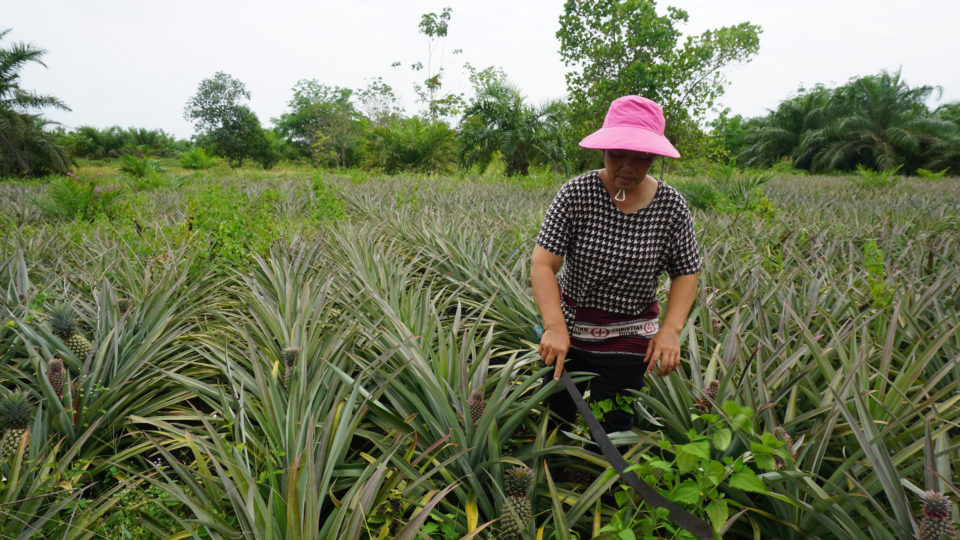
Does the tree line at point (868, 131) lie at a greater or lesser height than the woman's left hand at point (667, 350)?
greater

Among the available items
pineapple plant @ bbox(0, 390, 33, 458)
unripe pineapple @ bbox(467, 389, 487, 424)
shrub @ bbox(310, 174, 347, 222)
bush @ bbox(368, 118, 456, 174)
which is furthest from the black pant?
bush @ bbox(368, 118, 456, 174)

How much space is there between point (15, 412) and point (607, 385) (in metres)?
1.74

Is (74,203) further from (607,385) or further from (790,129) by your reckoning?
(790,129)

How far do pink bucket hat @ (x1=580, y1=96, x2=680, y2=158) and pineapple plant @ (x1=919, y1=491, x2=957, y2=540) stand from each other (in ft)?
2.74

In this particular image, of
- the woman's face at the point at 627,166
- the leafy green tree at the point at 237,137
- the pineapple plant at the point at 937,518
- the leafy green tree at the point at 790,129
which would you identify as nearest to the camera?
the pineapple plant at the point at 937,518

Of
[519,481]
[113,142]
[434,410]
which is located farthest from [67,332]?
[113,142]

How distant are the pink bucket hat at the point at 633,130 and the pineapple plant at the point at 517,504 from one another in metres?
0.83

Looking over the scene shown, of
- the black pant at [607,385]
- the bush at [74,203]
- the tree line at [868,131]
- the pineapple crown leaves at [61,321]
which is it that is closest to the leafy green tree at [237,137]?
the bush at [74,203]

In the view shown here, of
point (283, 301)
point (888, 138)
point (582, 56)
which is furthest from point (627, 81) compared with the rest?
point (888, 138)

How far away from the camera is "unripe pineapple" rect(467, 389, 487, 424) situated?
Answer: 53.9 inches

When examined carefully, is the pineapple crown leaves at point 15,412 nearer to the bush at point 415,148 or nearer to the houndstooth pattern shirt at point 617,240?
the houndstooth pattern shirt at point 617,240

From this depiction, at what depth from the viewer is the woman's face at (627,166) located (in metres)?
1.24

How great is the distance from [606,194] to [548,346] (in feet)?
1.51

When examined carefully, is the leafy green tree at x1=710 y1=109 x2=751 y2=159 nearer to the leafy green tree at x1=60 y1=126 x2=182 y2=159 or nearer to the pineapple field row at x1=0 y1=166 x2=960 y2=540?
the pineapple field row at x1=0 y1=166 x2=960 y2=540
